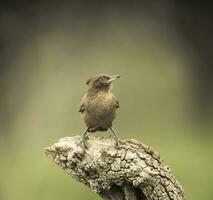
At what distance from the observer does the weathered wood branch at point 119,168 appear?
2320mm

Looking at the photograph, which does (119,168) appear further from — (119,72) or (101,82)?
(119,72)

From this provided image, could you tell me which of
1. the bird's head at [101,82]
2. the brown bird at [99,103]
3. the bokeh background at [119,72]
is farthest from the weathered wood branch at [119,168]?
the bokeh background at [119,72]

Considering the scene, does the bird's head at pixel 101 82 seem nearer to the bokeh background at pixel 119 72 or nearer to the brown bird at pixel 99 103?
the brown bird at pixel 99 103

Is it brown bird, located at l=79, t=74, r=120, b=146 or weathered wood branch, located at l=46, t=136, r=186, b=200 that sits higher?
brown bird, located at l=79, t=74, r=120, b=146

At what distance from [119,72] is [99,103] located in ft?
3.59

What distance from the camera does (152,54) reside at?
137 inches

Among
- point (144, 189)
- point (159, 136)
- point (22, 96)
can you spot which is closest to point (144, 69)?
point (159, 136)

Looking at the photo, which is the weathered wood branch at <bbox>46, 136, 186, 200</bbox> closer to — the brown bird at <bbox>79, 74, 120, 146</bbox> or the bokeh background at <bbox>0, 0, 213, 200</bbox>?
the brown bird at <bbox>79, 74, 120, 146</bbox>

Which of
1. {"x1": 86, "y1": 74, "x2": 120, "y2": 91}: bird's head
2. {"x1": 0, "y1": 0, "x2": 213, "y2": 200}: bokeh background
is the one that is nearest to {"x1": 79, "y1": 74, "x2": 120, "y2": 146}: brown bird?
{"x1": 86, "y1": 74, "x2": 120, "y2": 91}: bird's head

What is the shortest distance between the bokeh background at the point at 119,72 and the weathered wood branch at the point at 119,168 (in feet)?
3.37

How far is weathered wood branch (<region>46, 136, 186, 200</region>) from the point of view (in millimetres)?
2320

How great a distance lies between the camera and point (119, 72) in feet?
11.3

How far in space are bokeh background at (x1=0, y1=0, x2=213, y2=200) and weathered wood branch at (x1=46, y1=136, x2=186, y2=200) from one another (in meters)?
1.03

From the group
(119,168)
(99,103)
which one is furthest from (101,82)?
(119,168)
